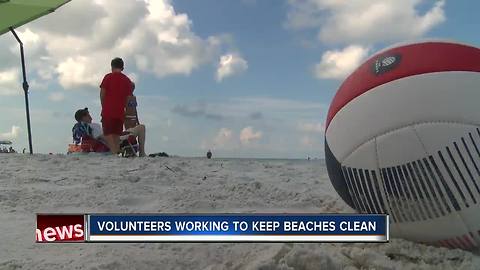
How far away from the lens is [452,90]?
2275 millimetres

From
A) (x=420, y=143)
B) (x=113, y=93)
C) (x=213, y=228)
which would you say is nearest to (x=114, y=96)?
(x=113, y=93)

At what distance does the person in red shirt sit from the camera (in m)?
7.39

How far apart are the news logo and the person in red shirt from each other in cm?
514

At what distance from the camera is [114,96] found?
24.3 feet

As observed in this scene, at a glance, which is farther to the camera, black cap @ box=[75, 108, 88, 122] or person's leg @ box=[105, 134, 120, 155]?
black cap @ box=[75, 108, 88, 122]

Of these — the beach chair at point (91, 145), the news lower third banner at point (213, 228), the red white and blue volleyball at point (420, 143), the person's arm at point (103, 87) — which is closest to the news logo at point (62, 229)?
the news lower third banner at point (213, 228)

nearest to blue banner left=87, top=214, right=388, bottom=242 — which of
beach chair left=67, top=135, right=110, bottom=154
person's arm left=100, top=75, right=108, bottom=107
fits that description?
person's arm left=100, top=75, right=108, bottom=107

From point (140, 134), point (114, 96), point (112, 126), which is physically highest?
point (114, 96)

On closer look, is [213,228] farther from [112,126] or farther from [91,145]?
[91,145]

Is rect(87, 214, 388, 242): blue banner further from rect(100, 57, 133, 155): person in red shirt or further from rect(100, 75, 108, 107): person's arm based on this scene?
rect(100, 75, 108, 107): person's arm

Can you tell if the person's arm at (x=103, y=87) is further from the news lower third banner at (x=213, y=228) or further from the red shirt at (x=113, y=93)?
the news lower third banner at (x=213, y=228)

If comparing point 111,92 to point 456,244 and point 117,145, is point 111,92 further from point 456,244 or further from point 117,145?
point 456,244

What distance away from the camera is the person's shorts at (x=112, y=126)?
7418 mm

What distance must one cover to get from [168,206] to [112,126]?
4534mm
